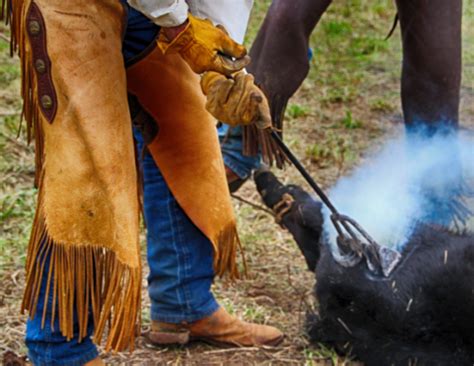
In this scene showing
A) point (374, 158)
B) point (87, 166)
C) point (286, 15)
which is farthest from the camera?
point (374, 158)

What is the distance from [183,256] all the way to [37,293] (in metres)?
0.60

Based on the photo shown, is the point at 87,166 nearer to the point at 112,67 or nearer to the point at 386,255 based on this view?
the point at 112,67

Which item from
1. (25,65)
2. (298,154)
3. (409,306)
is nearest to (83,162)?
(25,65)

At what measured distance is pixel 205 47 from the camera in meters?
2.19

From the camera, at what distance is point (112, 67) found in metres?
2.19

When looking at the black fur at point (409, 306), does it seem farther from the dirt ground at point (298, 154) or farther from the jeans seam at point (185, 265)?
the jeans seam at point (185, 265)

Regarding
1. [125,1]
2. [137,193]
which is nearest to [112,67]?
[125,1]

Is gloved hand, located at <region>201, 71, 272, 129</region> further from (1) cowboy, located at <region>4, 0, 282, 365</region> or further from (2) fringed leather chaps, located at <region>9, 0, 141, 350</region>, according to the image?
(2) fringed leather chaps, located at <region>9, 0, 141, 350</region>

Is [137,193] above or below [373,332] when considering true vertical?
above

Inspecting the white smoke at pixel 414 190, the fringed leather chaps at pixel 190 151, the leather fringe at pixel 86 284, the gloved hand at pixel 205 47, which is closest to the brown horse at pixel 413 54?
the white smoke at pixel 414 190

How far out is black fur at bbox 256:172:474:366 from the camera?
248cm

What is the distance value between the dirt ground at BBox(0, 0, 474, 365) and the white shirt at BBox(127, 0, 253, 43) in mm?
1063

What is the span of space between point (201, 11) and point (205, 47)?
0.58 ft

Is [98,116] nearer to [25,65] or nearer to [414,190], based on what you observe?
[25,65]
